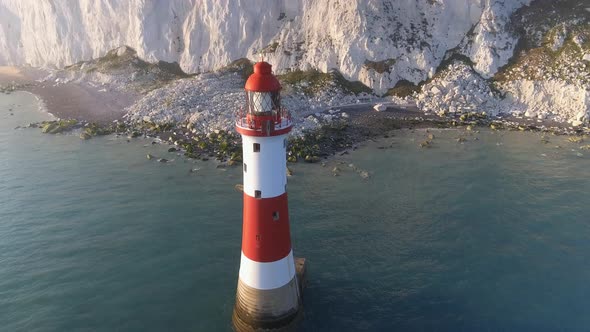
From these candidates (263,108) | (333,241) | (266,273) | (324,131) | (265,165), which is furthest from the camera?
(324,131)

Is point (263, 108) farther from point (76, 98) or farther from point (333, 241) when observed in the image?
point (76, 98)

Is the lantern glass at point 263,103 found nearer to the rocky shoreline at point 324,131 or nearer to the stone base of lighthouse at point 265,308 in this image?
the stone base of lighthouse at point 265,308

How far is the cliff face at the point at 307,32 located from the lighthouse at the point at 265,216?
59146 mm

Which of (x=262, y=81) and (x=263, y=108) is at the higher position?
(x=262, y=81)

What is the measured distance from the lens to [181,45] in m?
90.9

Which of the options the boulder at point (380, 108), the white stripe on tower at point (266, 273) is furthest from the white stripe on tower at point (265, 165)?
the boulder at point (380, 108)

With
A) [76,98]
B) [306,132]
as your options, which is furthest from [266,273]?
[76,98]

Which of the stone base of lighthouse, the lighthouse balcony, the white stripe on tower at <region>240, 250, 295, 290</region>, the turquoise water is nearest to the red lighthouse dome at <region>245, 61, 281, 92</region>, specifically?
the lighthouse balcony

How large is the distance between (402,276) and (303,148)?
27.2m

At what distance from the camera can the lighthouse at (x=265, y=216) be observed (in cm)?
1734

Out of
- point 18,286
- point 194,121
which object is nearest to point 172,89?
point 194,121

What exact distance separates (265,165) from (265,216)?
2562 mm

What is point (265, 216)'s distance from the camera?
61.4 feet

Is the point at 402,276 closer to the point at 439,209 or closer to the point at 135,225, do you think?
the point at 439,209
